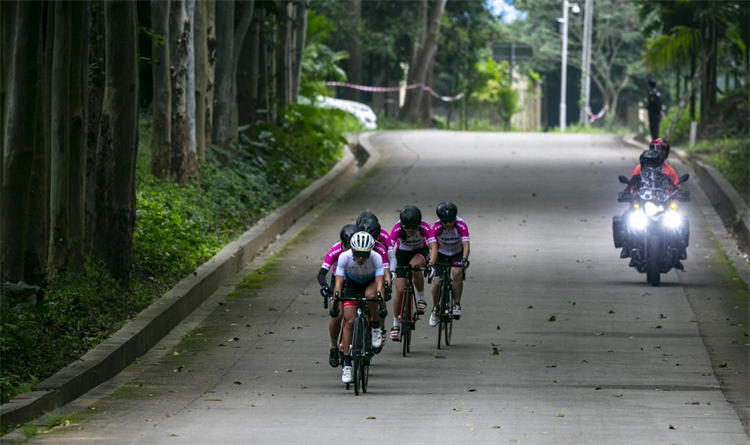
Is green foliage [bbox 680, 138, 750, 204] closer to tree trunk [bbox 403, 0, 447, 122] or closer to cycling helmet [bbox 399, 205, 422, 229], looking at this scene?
cycling helmet [bbox 399, 205, 422, 229]

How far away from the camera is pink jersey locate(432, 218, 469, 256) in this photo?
15.7 m

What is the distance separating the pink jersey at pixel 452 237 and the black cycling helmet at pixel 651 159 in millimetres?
4844

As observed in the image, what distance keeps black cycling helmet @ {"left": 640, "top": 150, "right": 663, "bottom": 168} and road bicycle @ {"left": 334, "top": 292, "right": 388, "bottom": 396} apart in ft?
25.0

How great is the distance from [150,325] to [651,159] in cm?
755

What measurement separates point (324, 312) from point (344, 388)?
15.6 ft

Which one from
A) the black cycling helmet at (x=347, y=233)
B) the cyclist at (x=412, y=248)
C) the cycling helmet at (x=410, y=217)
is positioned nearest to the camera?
the black cycling helmet at (x=347, y=233)

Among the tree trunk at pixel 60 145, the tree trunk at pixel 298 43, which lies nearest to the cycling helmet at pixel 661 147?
the tree trunk at pixel 60 145

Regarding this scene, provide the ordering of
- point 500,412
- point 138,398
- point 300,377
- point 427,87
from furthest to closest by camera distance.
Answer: point 427,87, point 300,377, point 138,398, point 500,412

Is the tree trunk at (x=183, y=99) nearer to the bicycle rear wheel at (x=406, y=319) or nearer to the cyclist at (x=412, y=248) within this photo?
the cyclist at (x=412, y=248)

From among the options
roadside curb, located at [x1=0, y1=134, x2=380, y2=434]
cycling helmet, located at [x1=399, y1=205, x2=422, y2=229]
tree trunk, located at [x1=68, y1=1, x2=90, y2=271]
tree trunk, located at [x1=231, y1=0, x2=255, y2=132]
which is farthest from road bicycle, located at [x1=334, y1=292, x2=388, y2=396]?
tree trunk, located at [x1=231, y1=0, x2=255, y2=132]

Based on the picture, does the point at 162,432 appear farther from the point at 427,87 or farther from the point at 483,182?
the point at 427,87

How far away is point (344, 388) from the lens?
1312cm

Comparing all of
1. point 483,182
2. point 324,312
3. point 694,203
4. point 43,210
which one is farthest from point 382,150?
point 43,210

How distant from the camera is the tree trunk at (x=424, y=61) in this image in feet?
185
